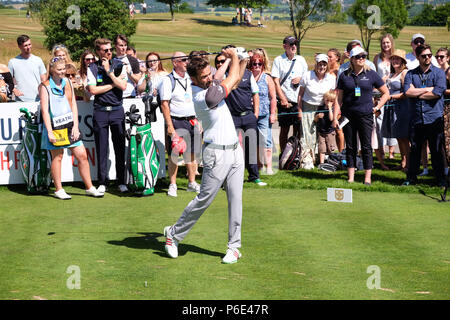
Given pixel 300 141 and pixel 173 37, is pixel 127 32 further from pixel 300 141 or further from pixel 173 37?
pixel 300 141

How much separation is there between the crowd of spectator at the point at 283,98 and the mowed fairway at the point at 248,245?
0.62 metres

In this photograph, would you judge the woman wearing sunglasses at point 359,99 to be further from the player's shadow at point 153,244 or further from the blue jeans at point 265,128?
the player's shadow at point 153,244

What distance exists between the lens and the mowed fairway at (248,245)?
5930 millimetres

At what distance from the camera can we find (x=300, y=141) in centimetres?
1259

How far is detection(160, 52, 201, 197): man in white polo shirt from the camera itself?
10211 mm

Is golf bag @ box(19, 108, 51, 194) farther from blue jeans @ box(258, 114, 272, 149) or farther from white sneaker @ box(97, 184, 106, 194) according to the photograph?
blue jeans @ box(258, 114, 272, 149)

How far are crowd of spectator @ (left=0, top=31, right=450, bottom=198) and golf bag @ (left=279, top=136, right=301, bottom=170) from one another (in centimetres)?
16

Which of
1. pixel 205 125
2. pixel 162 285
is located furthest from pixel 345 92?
pixel 162 285

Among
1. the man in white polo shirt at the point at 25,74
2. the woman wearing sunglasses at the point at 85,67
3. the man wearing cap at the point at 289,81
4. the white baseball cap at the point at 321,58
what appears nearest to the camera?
the woman wearing sunglasses at the point at 85,67

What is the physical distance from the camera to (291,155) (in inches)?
492

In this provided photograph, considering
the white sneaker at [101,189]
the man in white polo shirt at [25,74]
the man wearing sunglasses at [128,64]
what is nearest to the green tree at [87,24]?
the man in white polo shirt at [25,74]

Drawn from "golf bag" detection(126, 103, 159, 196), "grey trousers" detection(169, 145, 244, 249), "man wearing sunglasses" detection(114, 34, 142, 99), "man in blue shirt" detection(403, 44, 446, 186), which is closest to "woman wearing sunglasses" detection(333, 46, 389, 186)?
"man in blue shirt" detection(403, 44, 446, 186)

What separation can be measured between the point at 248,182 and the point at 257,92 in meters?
1.49

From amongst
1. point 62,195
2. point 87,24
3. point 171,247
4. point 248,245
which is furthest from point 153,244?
point 87,24
